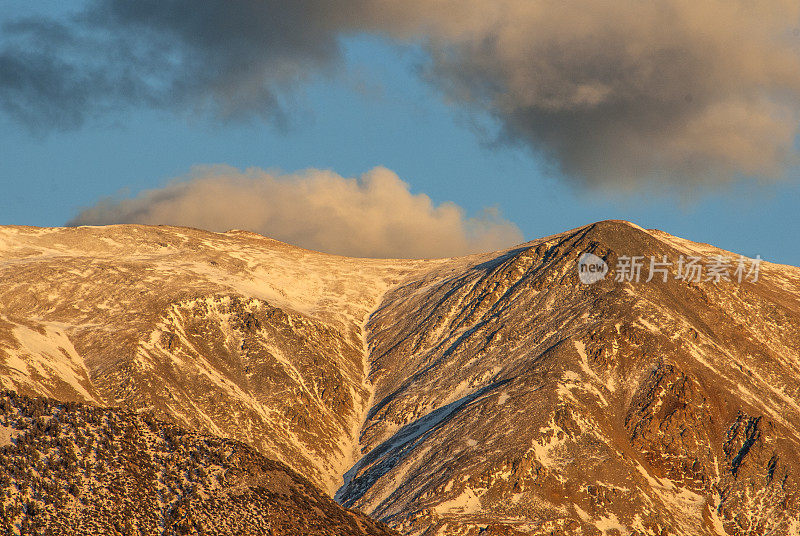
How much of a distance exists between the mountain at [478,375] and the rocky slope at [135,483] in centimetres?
5734

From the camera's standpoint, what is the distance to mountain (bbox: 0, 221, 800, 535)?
12619 centimetres

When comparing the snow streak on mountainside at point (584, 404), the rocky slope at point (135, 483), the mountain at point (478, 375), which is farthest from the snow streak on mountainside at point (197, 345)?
the rocky slope at point (135, 483)

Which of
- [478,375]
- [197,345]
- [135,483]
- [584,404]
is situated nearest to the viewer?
[135,483]

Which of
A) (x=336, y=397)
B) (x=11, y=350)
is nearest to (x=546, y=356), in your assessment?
(x=336, y=397)

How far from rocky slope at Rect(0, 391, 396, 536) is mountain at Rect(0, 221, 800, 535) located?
57345 millimetres

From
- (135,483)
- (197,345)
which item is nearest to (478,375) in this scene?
(197,345)

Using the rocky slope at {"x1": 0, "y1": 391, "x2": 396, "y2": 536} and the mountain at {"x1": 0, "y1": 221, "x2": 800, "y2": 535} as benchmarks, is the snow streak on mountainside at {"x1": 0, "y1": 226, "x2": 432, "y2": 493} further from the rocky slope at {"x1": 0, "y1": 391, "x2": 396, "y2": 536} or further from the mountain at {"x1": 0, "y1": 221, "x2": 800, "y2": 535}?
the rocky slope at {"x1": 0, "y1": 391, "x2": 396, "y2": 536}

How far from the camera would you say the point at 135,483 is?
58844mm

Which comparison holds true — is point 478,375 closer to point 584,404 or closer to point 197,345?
point 584,404

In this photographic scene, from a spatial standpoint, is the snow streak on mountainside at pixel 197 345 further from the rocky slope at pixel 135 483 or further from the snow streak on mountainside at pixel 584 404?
the rocky slope at pixel 135 483

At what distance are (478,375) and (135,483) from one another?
9725cm

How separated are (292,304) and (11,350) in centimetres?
5432

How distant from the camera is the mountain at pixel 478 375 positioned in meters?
126

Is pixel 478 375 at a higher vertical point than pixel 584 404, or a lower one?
higher
